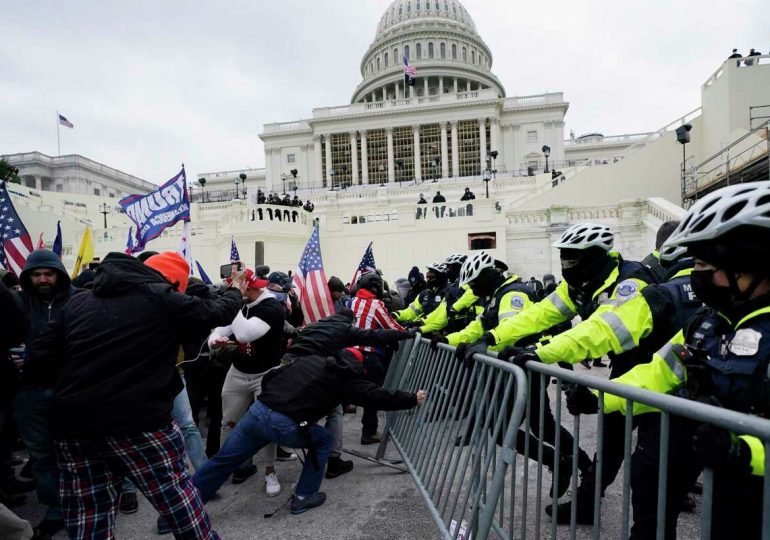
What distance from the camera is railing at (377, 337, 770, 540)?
5.64ft

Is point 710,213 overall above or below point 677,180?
below

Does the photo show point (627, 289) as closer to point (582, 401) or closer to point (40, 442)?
point (582, 401)

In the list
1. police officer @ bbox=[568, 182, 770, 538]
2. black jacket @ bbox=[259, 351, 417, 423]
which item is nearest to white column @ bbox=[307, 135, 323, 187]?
black jacket @ bbox=[259, 351, 417, 423]

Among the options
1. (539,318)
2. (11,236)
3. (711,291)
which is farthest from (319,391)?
(11,236)

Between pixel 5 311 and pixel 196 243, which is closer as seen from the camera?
pixel 5 311

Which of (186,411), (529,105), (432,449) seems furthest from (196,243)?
(529,105)

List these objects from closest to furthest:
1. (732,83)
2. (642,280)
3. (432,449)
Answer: (642,280), (432,449), (732,83)

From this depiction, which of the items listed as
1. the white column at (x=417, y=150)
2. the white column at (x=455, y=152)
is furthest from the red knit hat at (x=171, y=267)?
the white column at (x=417, y=150)

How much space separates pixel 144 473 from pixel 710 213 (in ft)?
9.74

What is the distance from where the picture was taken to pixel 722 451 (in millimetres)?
1487

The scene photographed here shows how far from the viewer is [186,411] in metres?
4.11

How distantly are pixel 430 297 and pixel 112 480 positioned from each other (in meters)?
5.60

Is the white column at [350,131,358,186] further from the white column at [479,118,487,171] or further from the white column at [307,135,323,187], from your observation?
the white column at [479,118,487,171]

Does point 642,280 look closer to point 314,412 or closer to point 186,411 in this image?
point 314,412
